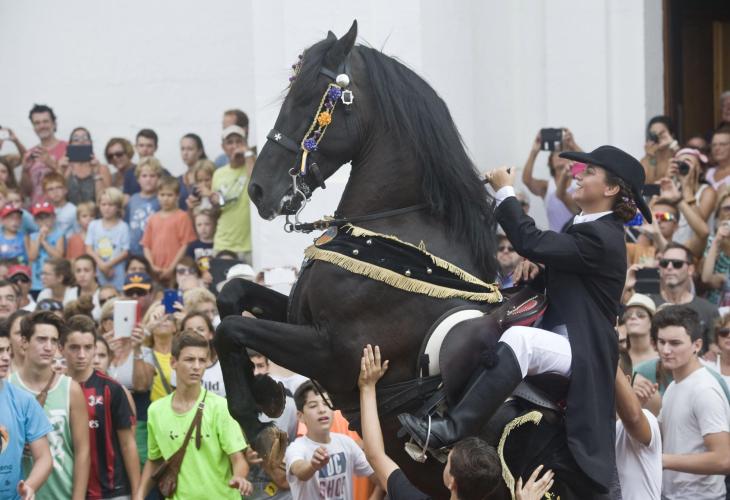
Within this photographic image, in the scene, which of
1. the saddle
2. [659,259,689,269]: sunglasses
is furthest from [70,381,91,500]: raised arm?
[659,259,689,269]: sunglasses

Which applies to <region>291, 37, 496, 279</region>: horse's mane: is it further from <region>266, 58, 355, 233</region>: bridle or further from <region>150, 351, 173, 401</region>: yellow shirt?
<region>150, 351, 173, 401</region>: yellow shirt

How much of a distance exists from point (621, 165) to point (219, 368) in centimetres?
410

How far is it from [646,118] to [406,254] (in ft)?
22.5

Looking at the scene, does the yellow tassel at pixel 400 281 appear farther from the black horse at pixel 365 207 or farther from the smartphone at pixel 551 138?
the smartphone at pixel 551 138

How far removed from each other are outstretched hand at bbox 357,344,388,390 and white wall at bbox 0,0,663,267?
150 inches

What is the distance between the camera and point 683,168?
12062 mm

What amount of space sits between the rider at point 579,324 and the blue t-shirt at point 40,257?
8375 mm

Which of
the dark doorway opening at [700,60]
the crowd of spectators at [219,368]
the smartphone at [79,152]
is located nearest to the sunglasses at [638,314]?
the crowd of spectators at [219,368]

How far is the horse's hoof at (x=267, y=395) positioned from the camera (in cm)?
752

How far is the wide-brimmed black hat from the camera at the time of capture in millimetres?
7074

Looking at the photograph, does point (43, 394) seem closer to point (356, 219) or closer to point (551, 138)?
point (356, 219)

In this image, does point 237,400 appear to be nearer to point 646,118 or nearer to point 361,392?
point 361,392

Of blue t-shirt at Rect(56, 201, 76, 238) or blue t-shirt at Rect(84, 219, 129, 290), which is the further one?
blue t-shirt at Rect(56, 201, 76, 238)

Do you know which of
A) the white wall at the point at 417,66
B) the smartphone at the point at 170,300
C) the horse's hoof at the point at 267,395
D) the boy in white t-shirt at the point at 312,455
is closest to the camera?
the horse's hoof at the point at 267,395
